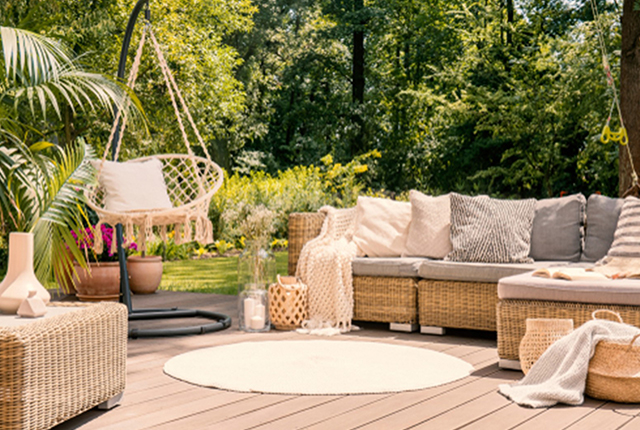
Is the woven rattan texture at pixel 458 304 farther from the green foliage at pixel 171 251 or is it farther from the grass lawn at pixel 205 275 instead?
the green foliage at pixel 171 251

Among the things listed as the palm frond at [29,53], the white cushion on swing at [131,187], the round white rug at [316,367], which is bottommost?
the round white rug at [316,367]

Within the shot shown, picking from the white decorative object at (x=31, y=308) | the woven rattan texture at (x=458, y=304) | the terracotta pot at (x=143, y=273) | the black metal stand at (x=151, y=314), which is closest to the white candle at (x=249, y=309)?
the black metal stand at (x=151, y=314)

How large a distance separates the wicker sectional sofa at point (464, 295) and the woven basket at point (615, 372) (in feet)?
1.66

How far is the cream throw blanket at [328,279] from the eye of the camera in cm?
461

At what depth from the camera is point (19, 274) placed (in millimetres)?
2746

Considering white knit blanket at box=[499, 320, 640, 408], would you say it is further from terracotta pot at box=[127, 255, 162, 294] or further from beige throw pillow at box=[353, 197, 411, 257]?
terracotta pot at box=[127, 255, 162, 294]

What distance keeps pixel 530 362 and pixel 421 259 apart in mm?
1535

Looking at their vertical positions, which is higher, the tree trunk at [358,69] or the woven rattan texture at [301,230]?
the tree trunk at [358,69]

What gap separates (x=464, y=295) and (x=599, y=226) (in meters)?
0.94

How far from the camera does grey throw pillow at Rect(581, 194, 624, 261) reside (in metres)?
4.36

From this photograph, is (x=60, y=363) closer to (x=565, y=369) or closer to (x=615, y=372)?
(x=565, y=369)

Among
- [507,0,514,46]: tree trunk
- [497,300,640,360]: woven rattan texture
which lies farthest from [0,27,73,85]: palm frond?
[507,0,514,46]: tree trunk

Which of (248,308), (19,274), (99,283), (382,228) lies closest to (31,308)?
(19,274)

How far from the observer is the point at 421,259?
184 inches
